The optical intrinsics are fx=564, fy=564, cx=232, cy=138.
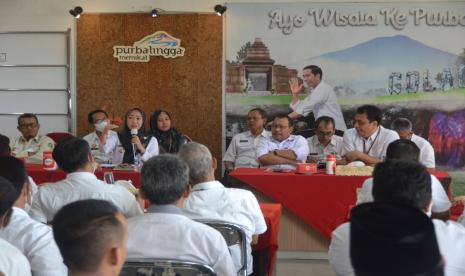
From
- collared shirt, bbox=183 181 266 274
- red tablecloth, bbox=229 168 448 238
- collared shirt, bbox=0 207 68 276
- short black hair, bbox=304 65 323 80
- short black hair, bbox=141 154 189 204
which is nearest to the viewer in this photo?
collared shirt, bbox=0 207 68 276

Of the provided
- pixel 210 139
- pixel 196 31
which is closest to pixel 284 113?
pixel 210 139

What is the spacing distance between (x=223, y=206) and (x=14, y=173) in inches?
40.1

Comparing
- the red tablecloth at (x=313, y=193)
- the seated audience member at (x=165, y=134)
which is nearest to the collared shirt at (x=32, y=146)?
the seated audience member at (x=165, y=134)

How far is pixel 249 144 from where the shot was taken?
21.2ft

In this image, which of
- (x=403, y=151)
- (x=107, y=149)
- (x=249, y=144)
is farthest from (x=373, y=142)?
(x=107, y=149)

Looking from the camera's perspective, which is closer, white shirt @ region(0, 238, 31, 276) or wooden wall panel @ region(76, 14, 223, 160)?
white shirt @ region(0, 238, 31, 276)

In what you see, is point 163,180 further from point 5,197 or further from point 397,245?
point 397,245

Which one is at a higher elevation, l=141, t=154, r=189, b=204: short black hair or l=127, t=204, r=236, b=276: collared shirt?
l=141, t=154, r=189, b=204: short black hair

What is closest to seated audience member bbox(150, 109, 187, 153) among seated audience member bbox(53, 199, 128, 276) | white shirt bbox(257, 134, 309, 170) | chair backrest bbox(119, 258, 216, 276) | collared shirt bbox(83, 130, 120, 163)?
collared shirt bbox(83, 130, 120, 163)

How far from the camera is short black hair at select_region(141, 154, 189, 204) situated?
2.40 m

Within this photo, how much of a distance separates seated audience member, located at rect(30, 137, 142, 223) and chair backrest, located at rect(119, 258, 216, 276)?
96 centimetres

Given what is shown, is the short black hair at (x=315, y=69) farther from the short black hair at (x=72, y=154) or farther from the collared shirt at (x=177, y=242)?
the collared shirt at (x=177, y=242)

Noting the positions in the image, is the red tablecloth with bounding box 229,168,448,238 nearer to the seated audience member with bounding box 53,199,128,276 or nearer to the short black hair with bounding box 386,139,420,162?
the short black hair with bounding box 386,139,420,162

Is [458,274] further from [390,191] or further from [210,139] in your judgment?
[210,139]
